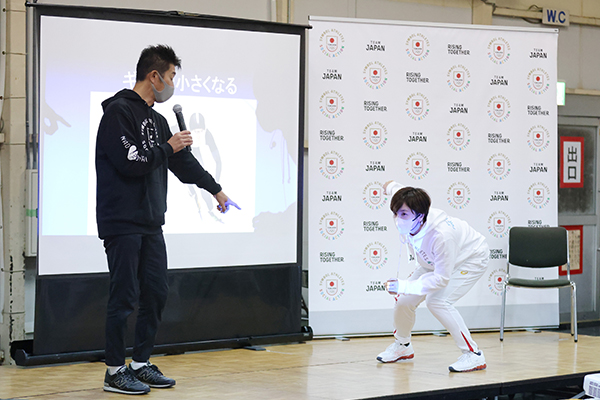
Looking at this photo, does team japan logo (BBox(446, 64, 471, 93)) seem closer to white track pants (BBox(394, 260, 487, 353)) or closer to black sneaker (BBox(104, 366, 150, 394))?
white track pants (BBox(394, 260, 487, 353))

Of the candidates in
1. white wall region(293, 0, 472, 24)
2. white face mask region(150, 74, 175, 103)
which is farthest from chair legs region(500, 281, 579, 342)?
white face mask region(150, 74, 175, 103)

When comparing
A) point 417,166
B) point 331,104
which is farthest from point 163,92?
point 417,166

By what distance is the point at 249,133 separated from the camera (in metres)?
4.79

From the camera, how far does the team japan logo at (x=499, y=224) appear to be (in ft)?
17.9

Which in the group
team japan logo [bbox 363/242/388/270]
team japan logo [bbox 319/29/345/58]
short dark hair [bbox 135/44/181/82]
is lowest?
team japan logo [bbox 363/242/388/270]

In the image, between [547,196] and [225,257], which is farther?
[547,196]

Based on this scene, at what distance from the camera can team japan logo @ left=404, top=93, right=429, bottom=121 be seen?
17.4 ft

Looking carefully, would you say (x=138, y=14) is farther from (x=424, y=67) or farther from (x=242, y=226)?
(x=424, y=67)

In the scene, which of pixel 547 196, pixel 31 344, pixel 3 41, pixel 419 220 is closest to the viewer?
pixel 419 220

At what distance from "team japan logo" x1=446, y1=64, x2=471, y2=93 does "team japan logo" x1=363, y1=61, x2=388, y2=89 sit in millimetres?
542

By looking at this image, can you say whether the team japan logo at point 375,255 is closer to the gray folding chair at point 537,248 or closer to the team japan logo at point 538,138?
the gray folding chair at point 537,248

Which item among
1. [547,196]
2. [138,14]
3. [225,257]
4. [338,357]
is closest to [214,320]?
[225,257]

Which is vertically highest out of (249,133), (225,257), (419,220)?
(249,133)

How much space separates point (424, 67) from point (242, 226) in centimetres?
191
